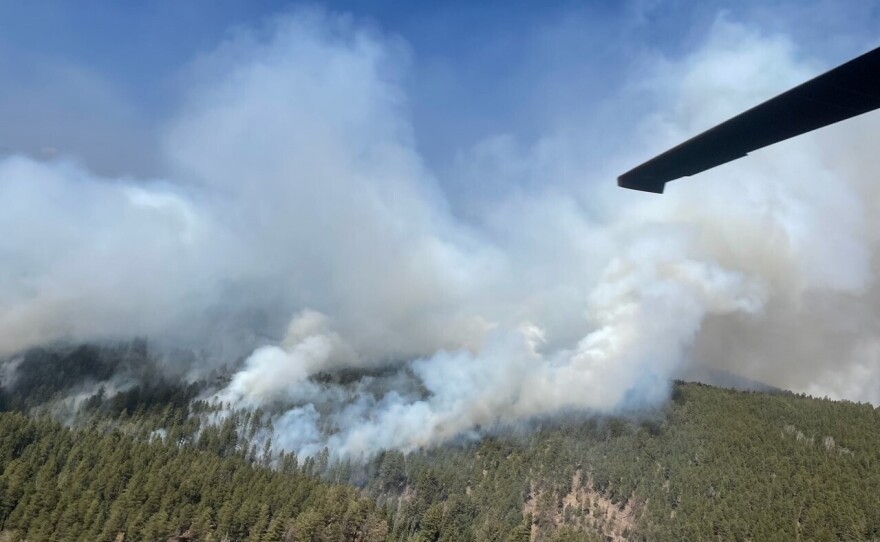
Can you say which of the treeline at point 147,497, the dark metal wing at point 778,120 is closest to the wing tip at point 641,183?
the dark metal wing at point 778,120

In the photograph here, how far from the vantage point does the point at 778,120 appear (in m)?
5.15

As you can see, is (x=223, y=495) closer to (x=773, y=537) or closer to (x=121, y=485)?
(x=121, y=485)

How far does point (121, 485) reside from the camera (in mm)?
130375

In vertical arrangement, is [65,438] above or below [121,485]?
above

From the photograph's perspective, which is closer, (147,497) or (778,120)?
(778,120)

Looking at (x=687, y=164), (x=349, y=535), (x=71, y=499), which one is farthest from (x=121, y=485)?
(x=687, y=164)

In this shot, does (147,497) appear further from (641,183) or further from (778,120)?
(778,120)

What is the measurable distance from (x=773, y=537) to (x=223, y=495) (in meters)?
176

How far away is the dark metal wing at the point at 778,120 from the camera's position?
4492 mm

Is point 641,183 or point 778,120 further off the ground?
point 641,183

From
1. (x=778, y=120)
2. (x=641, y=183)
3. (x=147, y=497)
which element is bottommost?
(x=147, y=497)

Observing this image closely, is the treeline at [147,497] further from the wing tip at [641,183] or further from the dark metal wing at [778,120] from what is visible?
the dark metal wing at [778,120]

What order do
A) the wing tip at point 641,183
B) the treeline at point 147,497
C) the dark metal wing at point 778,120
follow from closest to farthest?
1. the dark metal wing at point 778,120
2. the wing tip at point 641,183
3. the treeline at point 147,497

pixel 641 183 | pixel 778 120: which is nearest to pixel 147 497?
pixel 641 183
